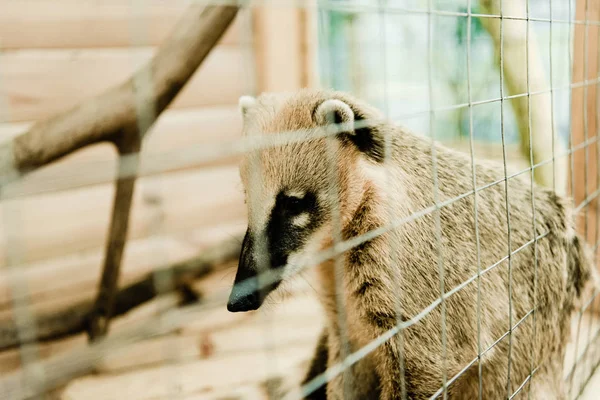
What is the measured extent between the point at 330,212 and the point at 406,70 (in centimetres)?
309

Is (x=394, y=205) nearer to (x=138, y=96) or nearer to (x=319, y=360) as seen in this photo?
(x=319, y=360)

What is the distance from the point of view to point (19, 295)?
1.05m

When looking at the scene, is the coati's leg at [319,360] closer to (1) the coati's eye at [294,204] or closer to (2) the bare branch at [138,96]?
(1) the coati's eye at [294,204]

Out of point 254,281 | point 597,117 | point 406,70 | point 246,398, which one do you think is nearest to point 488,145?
point 406,70

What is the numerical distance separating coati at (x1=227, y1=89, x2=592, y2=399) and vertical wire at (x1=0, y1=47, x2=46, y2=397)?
506 millimetres

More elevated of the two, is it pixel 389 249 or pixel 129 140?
pixel 129 140

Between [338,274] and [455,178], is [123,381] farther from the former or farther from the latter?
[455,178]

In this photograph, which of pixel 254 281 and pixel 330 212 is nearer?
pixel 254 281

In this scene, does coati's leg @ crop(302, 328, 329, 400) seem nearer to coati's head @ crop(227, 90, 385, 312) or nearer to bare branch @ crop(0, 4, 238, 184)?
coati's head @ crop(227, 90, 385, 312)

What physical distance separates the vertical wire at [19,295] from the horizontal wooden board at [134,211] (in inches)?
5.0

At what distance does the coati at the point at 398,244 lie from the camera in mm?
1503

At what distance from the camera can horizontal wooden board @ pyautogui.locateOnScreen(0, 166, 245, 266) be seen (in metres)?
2.96

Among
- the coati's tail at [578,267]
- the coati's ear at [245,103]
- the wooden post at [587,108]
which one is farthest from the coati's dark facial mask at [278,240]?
the wooden post at [587,108]

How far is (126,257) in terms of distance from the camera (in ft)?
11.0
